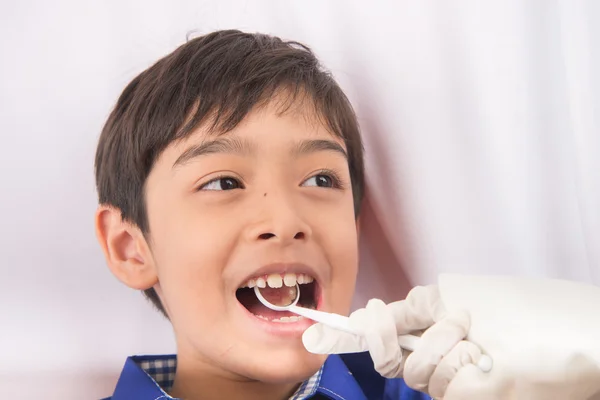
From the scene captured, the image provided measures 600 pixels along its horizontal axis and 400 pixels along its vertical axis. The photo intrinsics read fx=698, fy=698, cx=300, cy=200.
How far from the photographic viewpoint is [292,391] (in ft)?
3.71

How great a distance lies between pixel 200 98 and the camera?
3.33 feet

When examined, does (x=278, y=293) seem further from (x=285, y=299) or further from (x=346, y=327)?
(x=346, y=327)

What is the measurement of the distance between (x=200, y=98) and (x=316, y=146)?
183mm

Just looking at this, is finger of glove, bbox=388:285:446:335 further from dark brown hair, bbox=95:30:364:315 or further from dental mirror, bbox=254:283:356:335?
dark brown hair, bbox=95:30:364:315

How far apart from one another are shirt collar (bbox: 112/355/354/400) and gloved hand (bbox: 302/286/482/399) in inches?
12.5

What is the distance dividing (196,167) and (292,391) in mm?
408

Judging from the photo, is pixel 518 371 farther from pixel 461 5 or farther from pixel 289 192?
pixel 461 5

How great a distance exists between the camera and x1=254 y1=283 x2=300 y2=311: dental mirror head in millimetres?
970

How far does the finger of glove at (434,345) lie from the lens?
0.77 m

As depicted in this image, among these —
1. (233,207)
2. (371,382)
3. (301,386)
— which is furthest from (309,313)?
(371,382)

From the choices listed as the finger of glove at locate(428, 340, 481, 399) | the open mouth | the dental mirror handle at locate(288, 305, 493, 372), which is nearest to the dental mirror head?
the open mouth

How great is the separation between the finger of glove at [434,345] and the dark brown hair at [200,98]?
0.40 meters

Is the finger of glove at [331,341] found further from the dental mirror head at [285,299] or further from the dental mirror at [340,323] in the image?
the dental mirror head at [285,299]

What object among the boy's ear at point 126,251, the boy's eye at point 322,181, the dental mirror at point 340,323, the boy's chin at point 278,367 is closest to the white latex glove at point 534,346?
the dental mirror at point 340,323
